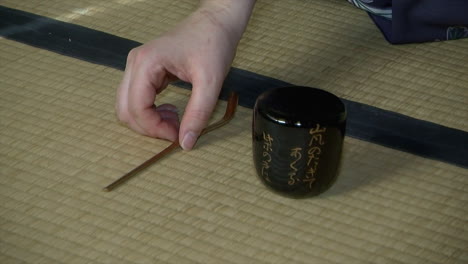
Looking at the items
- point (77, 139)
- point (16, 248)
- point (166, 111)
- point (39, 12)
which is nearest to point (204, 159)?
point (166, 111)

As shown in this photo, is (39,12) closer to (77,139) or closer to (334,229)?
(77,139)

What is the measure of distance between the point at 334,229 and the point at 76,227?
14.7 inches

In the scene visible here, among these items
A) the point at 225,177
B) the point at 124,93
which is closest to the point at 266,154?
the point at 225,177

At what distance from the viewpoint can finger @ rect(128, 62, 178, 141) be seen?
4.21ft

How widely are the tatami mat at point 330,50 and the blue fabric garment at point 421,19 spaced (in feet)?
0.07

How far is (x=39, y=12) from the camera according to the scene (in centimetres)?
173

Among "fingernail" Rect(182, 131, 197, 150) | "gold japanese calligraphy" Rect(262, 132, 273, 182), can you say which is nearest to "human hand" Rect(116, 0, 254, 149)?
"fingernail" Rect(182, 131, 197, 150)

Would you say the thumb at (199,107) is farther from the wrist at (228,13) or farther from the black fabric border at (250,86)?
the black fabric border at (250,86)

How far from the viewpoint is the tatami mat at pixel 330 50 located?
1.53m

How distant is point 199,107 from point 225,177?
0.41 ft

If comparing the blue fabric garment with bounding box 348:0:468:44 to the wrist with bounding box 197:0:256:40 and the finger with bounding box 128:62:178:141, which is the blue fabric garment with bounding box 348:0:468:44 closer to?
the wrist with bounding box 197:0:256:40

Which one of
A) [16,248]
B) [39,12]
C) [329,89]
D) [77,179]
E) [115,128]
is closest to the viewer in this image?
[16,248]

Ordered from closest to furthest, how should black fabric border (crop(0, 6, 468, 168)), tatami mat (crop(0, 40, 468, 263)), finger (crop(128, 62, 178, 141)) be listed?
tatami mat (crop(0, 40, 468, 263)) < finger (crop(128, 62, 178, 141)) < black fabric border (crop(0, 6, 468, 168))

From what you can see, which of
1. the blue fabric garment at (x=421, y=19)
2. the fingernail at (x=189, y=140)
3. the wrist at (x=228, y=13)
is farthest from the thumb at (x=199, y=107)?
the blue fabric garment at (x=421, y=19)
